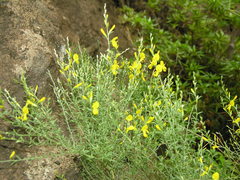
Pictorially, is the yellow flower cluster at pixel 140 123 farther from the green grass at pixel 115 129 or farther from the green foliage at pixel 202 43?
the green foliage at pixel 202 43

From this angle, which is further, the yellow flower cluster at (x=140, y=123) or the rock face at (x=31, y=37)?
the rock face at (x=31, y=37)

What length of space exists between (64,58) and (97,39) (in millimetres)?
688

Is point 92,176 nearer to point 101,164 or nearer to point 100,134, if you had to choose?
point 101,164

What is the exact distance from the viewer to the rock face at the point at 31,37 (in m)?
2.24

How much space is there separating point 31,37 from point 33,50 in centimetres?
12

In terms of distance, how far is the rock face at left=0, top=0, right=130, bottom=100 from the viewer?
88.3 inches

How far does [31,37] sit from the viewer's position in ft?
7.91

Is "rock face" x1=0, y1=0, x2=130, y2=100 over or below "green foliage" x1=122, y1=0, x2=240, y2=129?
over

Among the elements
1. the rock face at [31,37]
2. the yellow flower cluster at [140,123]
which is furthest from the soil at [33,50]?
the yellow flower cluster at [140,123]

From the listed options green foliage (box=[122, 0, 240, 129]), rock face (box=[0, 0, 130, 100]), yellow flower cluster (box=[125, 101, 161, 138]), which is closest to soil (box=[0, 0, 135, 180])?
rock face (box=[0, 0, 130, 100])

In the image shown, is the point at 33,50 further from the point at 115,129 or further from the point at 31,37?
the point at 115,129

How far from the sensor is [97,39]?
320cm

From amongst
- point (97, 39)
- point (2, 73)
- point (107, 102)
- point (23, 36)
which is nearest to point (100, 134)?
point (107, 102)

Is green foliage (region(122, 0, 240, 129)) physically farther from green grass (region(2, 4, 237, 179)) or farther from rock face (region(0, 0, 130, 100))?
green grass (region(2, 4, 237, 179))
